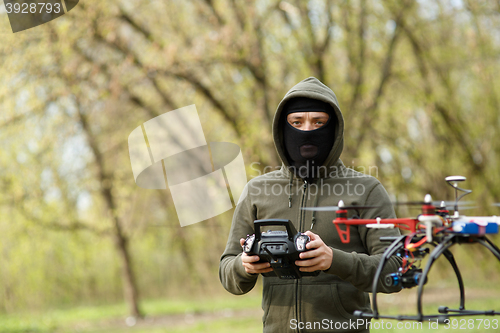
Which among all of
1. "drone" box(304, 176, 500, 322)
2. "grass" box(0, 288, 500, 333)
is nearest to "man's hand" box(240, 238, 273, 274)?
"drone" box(304, 176, 500, 322)

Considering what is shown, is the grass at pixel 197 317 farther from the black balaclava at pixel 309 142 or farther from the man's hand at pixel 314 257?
the man's hand at pixel 314 257

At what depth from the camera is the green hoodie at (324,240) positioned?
2641 millimetres

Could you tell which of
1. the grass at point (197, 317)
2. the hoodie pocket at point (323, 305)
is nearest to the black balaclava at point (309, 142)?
the hoodie pocket at point (323, 305)

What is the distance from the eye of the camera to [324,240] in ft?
9.00

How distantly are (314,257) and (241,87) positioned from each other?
8800mm

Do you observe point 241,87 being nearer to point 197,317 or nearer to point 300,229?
point 197,317

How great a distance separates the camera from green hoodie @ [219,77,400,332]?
2641 mm

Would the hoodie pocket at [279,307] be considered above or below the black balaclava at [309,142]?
below

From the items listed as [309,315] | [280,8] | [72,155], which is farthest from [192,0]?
[309,315]

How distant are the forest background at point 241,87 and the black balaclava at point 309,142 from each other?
687 centimetres

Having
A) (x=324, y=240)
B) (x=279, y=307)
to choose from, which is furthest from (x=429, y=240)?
(x=279, y=307)

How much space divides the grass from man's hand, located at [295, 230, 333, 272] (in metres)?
6.37

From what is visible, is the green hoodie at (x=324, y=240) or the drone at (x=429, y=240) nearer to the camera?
the drone at (x=429, y=240)

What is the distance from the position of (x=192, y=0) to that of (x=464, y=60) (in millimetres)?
5873
